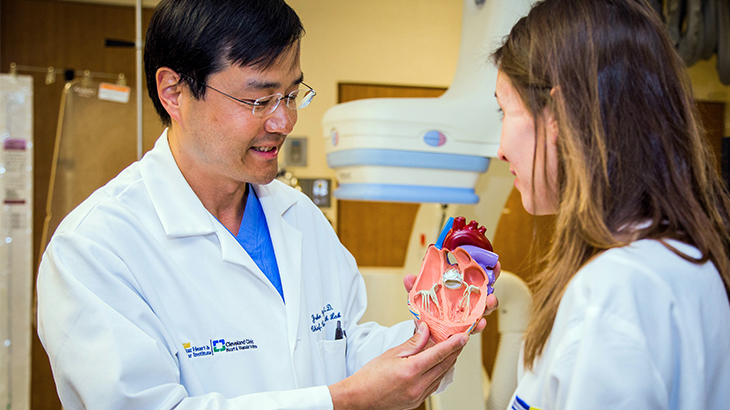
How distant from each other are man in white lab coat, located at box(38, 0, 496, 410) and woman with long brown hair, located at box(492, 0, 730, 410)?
11.8 inches

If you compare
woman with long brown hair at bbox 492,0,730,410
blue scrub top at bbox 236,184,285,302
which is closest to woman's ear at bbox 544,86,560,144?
woman with long brown hair at bbox 492,0,730,410

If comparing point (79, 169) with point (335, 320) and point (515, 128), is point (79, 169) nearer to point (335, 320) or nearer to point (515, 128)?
point (335, 320)

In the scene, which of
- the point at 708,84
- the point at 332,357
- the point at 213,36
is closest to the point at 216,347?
the point at 332,357

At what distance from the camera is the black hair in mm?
976

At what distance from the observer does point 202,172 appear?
110 centimetres

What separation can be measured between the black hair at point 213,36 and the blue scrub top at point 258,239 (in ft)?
0.97

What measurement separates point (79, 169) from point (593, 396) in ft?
9.16

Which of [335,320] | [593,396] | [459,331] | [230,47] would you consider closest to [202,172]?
[230,47]

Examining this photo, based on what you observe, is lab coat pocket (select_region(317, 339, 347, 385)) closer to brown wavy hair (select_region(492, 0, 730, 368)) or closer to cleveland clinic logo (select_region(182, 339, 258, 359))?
cleveland clinic logo (select_region(182, 339, 258, 359))

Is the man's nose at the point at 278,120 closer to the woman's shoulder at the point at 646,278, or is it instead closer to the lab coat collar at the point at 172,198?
the lab coat collar at the point at 172,198

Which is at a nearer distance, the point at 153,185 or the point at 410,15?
the point at 153,185

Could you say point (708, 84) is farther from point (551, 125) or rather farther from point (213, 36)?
point (213, 36)

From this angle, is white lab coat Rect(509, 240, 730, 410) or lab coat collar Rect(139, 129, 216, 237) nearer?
white lab coat Rect(509, 240, 730, 410)

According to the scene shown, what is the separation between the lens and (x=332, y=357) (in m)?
1.14
